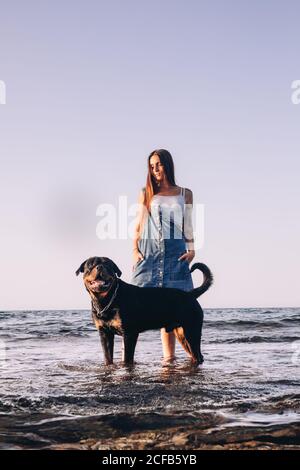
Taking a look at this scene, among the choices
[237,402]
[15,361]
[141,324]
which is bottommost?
[15,361]

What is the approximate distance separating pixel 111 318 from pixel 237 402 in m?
1.95

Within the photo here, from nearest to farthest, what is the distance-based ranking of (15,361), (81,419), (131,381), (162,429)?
(162,429), (81,419), (131,381), (15,361)

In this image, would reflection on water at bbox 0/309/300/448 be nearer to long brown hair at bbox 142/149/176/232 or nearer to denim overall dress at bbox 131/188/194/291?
denim overall dress at bbox 131/188/194/291

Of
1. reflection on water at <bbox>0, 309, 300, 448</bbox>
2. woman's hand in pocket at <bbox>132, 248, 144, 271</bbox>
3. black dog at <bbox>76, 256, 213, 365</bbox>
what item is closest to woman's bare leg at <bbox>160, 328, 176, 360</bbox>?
reflection on water at <bbox>0, 309, 300, 448</bbox>

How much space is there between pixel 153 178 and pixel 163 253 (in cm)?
90

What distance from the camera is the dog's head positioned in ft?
18.2

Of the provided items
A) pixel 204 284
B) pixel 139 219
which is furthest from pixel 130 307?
pixel 139 219

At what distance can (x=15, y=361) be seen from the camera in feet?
24.3

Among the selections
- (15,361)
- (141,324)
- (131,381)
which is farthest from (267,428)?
(15,361)

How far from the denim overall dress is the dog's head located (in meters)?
0.57

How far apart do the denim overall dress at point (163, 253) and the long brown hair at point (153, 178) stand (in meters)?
0.06

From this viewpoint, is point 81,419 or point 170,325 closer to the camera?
point 81,419

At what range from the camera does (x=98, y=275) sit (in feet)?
18.3
